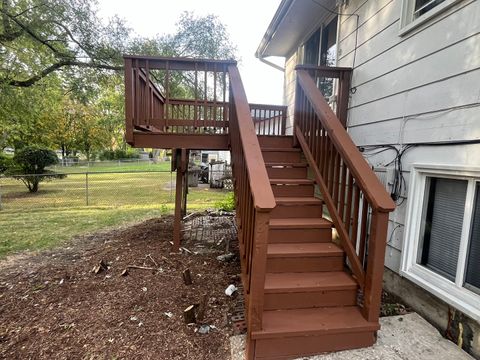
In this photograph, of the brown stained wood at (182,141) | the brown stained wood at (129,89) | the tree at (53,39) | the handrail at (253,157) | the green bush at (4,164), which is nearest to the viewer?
the handrail at (253,157)

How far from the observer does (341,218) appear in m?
2.66

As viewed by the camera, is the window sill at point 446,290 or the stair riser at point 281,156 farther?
the stair riser at point 281,156

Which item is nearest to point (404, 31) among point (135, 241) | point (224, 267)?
point (224, 267)

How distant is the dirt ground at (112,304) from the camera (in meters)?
2.19

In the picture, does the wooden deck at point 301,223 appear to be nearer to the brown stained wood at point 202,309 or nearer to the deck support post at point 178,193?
the deck support post at point 178,193

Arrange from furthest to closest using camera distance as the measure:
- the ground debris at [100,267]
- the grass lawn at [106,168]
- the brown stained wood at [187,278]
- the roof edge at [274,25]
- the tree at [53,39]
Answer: the grass lawn at [106,168]
the tree at [53,39]
the roof edge at [274,25]
the ground debris at [100,267]
the brown stained wood at [187,278]

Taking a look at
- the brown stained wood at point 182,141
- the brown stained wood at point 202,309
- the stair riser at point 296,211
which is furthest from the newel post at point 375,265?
the brown stained wood at point 182,141

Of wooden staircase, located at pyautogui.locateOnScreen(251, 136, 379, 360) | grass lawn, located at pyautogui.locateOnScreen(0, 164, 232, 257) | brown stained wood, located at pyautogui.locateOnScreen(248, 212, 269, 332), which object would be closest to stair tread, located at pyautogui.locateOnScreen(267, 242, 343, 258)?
wooden staircase, located at pyautogui.locateOnScreen(251, 136, 379, 360)

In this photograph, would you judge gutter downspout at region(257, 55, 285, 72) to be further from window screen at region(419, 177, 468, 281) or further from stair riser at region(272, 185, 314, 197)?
window screen at region(419, 177, 468, 281)

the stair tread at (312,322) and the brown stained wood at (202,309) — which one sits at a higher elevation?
the stair tread at (312,322)

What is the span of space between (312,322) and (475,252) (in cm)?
129

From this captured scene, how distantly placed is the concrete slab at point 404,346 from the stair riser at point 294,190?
143 cm

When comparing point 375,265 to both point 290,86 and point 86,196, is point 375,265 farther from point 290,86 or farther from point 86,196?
point 86,196

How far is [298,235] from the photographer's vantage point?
2.70 meters
